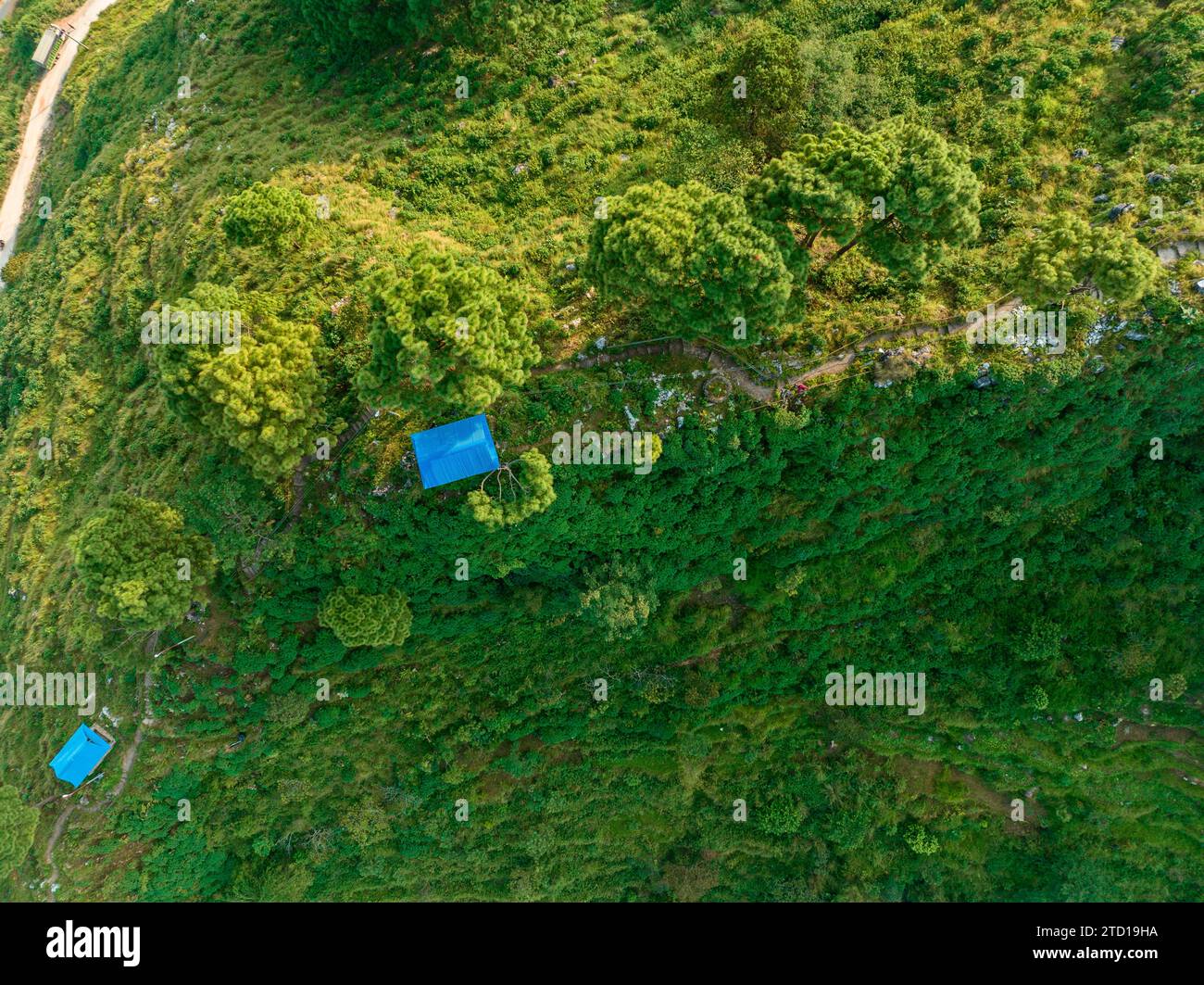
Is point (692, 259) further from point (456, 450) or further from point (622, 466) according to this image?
point (456, 450)

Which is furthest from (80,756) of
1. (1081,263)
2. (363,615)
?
(1081,263)

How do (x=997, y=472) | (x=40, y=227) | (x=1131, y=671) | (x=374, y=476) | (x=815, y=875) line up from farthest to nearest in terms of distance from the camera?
(x=40, y=227) < (x=815, y=875) < (x=1131, y=671) < (x=997, y=472) < (x=374, y=476)

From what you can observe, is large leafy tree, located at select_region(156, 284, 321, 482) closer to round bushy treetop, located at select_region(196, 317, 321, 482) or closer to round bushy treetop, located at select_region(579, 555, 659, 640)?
round bushy treetop, located at select_region(196, 317, 321, 482)

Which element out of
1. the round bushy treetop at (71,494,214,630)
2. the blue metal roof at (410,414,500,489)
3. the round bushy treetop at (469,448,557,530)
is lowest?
the round bushy treetop at (71,494,214,630)

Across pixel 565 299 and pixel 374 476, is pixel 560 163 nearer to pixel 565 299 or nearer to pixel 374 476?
pixel 565 299

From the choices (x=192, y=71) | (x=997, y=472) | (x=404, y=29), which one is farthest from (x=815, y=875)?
(x=192, y=71)

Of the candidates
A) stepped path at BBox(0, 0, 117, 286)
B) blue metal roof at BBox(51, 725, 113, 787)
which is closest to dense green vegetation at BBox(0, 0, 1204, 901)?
blue metal roof at BBox(51, 725, 113, 787)
